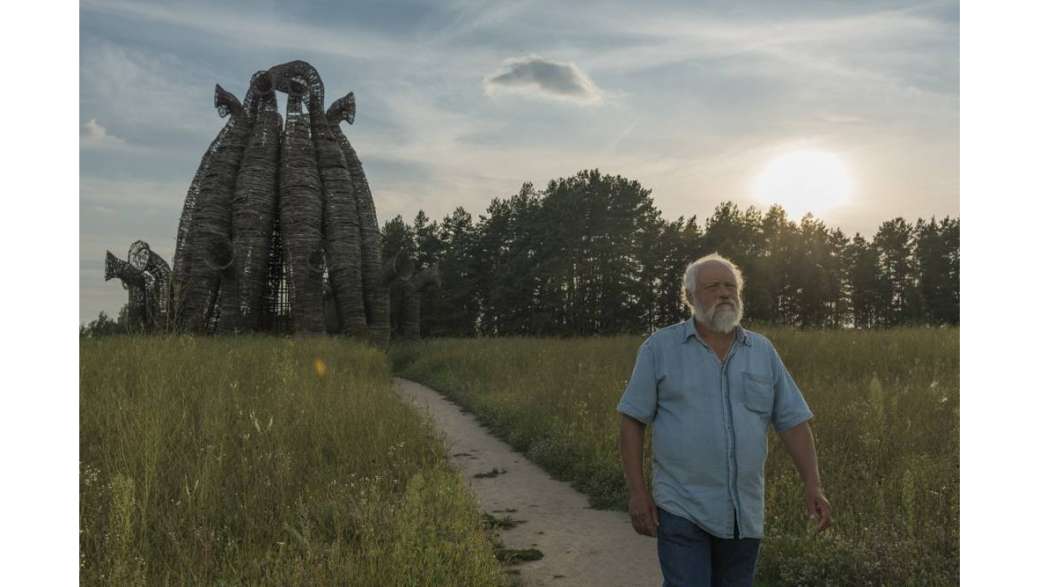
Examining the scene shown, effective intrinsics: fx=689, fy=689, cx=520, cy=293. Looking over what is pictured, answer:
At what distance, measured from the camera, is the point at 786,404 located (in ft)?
10.5

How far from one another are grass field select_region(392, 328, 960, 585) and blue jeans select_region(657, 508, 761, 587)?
1685 millimetres

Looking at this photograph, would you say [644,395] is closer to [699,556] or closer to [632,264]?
[699,556]

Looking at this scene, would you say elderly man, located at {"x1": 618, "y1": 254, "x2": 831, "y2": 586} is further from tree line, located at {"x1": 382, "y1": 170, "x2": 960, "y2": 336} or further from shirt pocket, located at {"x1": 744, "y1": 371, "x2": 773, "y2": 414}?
tree line, located at {"x1": 382, "y1": 170, "x2": 960, "y2": 336}

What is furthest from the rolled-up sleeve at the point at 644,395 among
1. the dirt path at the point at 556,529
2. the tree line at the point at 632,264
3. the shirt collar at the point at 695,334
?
the tree line at the point at 632,264

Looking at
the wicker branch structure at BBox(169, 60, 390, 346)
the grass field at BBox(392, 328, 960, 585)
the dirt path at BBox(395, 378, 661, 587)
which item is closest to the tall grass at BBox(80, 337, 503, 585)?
the dirt path at BBox(395, 378, 661, 587)

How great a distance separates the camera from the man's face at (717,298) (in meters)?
3.10

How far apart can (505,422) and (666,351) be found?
7.34m

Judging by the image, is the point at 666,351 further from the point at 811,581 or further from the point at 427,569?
the point at 811,581

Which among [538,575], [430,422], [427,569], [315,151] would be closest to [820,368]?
[430,422]

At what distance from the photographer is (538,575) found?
4.64 metres

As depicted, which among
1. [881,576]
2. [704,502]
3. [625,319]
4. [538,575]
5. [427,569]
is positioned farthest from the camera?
[625,319]

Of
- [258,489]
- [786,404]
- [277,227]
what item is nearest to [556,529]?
[258,489]

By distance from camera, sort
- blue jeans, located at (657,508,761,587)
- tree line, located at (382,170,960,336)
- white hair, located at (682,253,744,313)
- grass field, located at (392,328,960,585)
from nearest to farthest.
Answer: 1. blue jeans, located at (657,508,761,587)
2. white hair, located at (682,253,744,313)
3. grass field, located at (392,328,960,585)
4. tree line, located at (382,170,960,336)

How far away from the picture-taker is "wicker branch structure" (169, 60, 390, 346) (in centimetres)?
2131
